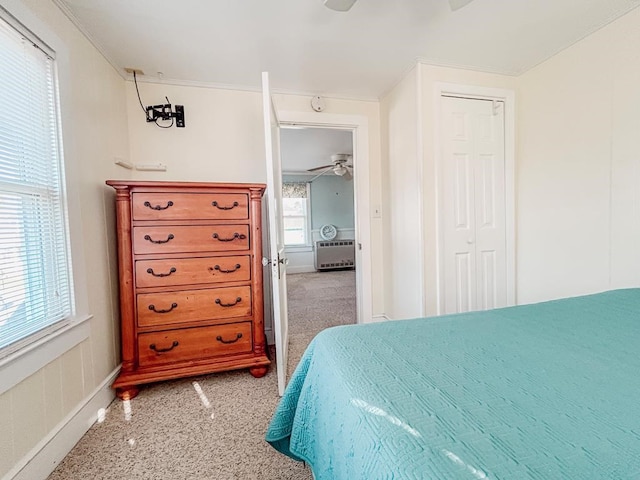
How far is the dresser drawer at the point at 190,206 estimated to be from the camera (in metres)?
1.81

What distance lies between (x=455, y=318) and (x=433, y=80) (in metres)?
1.97

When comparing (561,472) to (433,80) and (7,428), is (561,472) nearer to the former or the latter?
(7,428)

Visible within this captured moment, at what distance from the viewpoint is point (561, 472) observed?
0.45 meters

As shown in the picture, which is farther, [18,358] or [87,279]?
[87,279]

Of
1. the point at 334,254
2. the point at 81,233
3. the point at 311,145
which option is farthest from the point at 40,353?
the point at 334,254

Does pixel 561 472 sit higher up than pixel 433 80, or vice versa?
pixel 433 80

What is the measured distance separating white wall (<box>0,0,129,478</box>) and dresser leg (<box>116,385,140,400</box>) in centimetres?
13

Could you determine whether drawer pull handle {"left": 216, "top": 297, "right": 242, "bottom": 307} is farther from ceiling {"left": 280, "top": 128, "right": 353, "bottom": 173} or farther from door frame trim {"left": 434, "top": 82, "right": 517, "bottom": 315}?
ceiling {"left": 280, "top": 128, "right": 353, "bottom": 173}

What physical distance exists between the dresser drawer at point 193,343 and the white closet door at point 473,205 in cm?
166

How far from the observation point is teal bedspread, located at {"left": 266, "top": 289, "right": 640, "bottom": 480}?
1.59 ft

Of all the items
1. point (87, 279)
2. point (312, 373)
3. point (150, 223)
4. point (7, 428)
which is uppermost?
point (150, 223)

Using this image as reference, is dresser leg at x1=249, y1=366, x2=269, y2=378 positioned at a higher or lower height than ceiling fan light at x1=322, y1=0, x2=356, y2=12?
lower

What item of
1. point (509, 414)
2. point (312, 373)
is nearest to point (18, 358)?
point (312, 373)

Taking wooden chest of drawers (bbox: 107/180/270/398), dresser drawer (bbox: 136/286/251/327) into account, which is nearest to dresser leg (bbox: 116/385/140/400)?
wooden chest of drawers (bbox: 107/180/270/398)
